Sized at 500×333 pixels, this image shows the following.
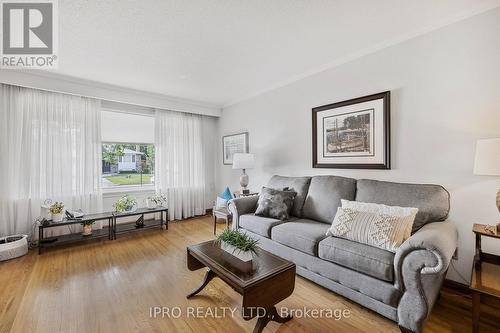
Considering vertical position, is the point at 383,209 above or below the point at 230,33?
below

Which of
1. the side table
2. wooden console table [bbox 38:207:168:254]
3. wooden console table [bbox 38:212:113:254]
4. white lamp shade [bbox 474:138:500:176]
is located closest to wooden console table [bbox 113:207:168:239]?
wooden console table [bbox 38:207:168:254]

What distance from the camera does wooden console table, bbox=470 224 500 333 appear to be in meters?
1.42

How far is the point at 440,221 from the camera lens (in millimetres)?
2016

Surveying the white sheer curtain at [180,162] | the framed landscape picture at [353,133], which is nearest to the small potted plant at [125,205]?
the white sheer curtain at [180,162]

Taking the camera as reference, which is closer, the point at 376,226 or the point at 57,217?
the point at 376,226

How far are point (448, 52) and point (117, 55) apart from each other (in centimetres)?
355

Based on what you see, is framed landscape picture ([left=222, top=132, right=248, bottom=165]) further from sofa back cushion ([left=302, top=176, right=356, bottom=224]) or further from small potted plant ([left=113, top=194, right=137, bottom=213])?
small potted plant ([left=113, top=194, right=137, bottom=213])

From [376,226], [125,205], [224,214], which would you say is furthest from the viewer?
[125,205]

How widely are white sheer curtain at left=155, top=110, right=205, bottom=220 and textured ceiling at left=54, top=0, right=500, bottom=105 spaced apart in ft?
4.29

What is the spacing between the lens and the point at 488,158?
1605mm

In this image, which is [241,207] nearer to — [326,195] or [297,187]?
[297,187]

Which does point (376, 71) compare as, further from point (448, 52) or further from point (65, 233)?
point (65, 233)

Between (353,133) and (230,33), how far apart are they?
1850mm

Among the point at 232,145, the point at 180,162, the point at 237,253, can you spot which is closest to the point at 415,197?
the point at 237,253
